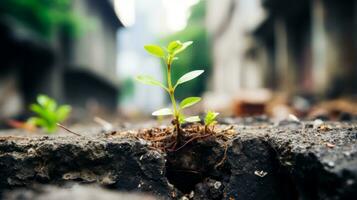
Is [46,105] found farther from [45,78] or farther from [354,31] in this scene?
[45,78]

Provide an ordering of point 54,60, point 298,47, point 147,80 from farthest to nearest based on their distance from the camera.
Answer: point 54,60 < point 298,47 < point 147,80

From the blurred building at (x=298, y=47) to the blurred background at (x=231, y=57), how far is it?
0.05 ft

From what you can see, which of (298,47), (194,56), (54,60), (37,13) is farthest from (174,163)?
(194,56)

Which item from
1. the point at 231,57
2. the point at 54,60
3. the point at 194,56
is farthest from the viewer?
the point at 194,56

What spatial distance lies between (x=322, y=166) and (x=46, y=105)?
1.44 meters

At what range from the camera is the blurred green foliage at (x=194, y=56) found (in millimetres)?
22688

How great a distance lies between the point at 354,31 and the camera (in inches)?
221

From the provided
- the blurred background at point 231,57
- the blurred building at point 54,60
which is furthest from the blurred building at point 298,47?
the blurred building at point 54,60

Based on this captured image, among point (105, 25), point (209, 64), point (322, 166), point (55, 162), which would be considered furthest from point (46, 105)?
point (209, 64)

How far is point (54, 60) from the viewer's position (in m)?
9.03

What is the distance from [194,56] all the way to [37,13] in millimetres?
16682

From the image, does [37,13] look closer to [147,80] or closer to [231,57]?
[147,80]

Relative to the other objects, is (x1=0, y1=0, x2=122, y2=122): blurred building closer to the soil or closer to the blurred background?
the blurred background

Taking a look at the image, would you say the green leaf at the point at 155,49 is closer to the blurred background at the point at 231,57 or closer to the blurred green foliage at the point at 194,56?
the blurred background at the point at 231,57
